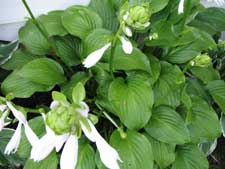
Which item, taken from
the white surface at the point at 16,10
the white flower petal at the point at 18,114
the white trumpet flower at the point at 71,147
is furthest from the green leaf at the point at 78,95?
the white surface at the point at 16,10

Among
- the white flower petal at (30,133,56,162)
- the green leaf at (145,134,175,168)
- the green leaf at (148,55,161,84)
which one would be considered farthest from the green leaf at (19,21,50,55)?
the white flower petal at (30,133,56,162)

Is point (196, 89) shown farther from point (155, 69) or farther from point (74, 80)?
point (74, 80)

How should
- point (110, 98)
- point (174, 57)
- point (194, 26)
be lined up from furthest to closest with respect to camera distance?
point (194, 26) < point (174, 57) < point (110, 98)

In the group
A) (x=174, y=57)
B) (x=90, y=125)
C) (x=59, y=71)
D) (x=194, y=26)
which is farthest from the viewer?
(x=194, y=26)

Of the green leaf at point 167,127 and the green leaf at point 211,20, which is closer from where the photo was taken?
the green leaf at point 167,127

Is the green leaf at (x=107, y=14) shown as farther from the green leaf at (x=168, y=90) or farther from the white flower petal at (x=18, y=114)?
the white flower petal at (x=18, y=114)

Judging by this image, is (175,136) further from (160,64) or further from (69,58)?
(69,58)

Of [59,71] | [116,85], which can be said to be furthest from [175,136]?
[59,71]
